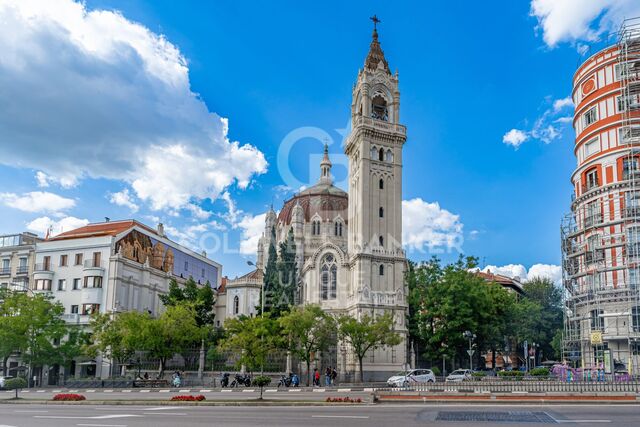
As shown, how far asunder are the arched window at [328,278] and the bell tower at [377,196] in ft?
7.39

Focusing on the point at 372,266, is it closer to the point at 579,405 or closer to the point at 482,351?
the point at 482,351

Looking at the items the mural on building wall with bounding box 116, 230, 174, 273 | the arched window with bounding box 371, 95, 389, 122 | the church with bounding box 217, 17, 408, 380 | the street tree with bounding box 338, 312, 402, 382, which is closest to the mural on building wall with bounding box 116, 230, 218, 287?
the mural on building wall with bounding box 116, 230, 174, 273

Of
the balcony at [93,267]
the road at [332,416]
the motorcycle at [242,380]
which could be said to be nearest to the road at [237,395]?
the motorcycle at [242,380]

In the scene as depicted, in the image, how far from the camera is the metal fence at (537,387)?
2796 centimetres

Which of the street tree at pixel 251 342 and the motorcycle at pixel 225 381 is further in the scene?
the motorcycle at pixel 225 381

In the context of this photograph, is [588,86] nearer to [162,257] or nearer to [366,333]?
[366,333]

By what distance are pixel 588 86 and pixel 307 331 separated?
32.7 m

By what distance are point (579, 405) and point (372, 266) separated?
39598mm

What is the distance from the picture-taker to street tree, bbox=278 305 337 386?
52.0m

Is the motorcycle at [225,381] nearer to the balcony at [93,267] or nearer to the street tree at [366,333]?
the street tree at [366,333]

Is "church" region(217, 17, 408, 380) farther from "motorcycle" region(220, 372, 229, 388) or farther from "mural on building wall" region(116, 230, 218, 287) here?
"mural on building wall" region(116, 230, 218, 287)

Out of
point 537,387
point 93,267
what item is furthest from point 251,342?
point 93,267

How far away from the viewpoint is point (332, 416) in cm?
1955

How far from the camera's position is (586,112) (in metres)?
52.1
